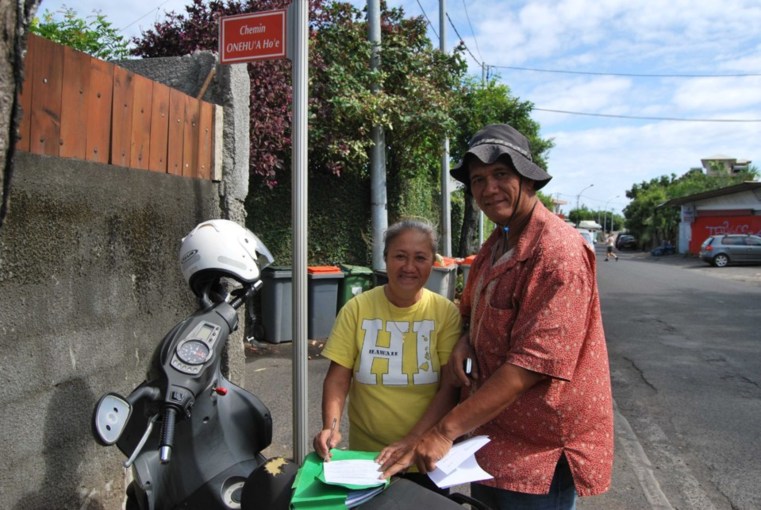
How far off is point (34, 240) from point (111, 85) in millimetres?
913

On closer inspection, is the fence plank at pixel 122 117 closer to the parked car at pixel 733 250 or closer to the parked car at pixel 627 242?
the parked car at pixel 733 250

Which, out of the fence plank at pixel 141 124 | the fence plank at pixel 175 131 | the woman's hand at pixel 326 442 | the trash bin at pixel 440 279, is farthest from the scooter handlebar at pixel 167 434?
the trash bin at pixel 440 279

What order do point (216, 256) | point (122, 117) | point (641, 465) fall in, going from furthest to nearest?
point (641, 465) → point (122, 117) → point (216, 256)

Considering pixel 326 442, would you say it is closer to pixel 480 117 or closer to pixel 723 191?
pixel 480 117

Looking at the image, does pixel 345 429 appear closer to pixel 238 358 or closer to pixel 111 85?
pixel 238 358

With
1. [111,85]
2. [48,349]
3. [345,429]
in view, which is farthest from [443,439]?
[345,429]

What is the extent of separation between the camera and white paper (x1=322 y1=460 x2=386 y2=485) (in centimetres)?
157

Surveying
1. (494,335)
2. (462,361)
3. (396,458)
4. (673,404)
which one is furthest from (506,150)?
(673,404)

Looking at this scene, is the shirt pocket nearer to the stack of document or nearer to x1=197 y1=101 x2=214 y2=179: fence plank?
Result: the stack of document

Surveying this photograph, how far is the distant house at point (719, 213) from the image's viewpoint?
114ft

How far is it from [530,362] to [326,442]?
0.68 metres

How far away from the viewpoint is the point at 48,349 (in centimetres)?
260

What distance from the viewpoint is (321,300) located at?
7.61 meters

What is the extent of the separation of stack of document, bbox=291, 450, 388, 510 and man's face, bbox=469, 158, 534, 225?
824mm
